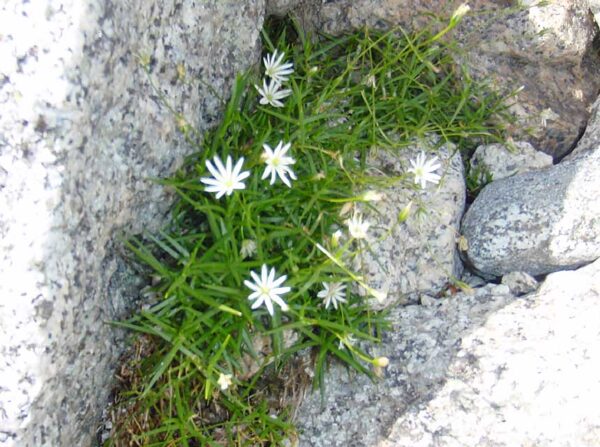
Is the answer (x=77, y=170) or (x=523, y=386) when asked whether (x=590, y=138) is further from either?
(x=77, y=170)

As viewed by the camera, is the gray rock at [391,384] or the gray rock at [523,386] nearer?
the gray rock at [523,386]

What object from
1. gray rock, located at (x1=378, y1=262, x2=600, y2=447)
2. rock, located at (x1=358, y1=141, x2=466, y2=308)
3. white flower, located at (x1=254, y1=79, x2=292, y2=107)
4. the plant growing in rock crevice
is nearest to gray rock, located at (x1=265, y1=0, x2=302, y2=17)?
the plant growing in rock crevice

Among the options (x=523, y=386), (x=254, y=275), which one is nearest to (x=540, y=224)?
(x=523, y=386)

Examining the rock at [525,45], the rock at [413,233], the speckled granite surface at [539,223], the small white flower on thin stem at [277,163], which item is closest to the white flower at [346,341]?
the rock at [413,233]

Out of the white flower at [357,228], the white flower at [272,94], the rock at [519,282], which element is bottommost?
the rock at [519,282]

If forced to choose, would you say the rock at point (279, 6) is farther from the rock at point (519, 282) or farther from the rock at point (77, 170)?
the rock at point (519, 282)

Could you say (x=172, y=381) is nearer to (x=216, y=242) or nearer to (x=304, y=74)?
(x=216, y=242)
